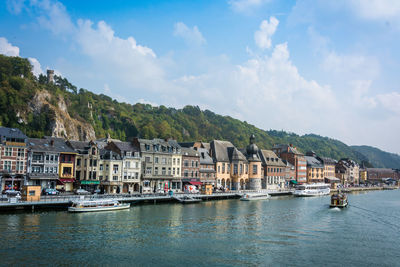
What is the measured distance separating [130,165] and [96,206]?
23.0 meters

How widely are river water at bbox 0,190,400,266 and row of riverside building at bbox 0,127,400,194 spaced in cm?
1670

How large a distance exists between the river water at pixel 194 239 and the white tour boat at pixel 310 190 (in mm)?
50238

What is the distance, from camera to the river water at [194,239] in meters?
35.2

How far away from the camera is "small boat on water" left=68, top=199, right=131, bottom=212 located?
60.3 meters

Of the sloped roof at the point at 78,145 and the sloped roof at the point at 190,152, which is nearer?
A: the sloped roof at the point at 78,145

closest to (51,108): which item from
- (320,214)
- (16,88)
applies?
(16,88)

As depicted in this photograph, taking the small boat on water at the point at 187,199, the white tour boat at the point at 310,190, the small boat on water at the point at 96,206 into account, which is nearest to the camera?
the small boat on water at the point at 96,206

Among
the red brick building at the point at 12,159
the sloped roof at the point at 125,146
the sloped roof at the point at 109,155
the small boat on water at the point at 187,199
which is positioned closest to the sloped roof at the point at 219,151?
the small boat on water at the point at 187,199

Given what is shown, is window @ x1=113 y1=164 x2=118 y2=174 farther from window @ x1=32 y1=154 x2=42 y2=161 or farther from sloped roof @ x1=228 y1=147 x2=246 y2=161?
sloped roof @ x1=228 y1=147 x2=246 y2=161

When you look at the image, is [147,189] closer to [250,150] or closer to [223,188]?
[223,188]

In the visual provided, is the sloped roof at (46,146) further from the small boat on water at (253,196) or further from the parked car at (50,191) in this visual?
the small boat on water at (253,196)

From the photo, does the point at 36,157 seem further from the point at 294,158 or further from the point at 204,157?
the point at 294,158

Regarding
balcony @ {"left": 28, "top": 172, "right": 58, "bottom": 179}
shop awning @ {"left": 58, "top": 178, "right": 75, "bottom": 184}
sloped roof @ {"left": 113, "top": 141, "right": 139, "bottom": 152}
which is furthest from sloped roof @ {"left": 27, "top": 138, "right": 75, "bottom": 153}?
sloped roof @ {"left": 113, "top": 141, "right": 139, "bottom": 152}

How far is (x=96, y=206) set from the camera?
62.4 m
